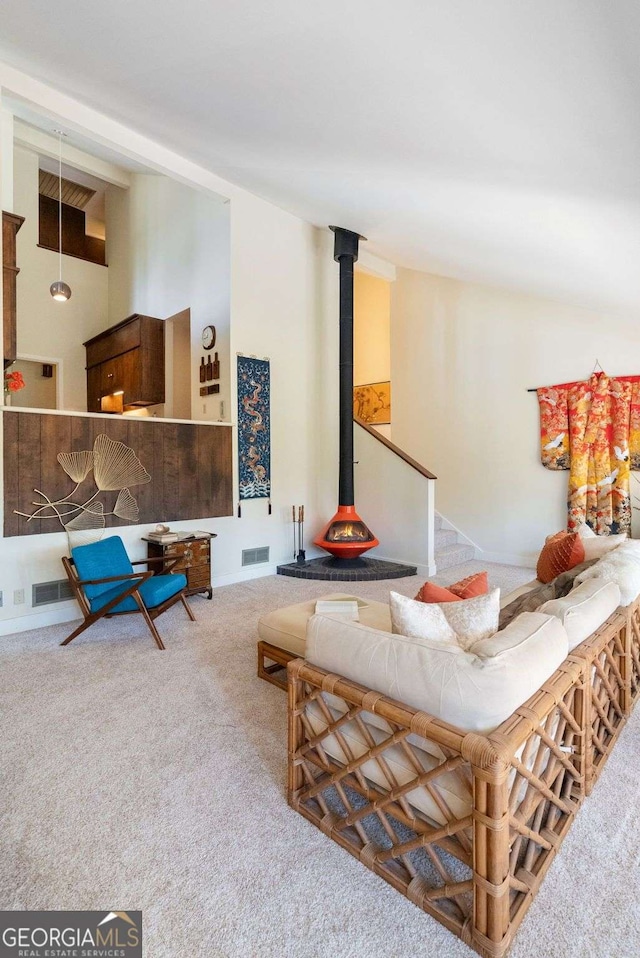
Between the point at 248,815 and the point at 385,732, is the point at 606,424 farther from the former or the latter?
the point at 248,815

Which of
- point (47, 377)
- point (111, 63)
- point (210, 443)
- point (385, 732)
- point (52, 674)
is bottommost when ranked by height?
Answer: point (52, 674)

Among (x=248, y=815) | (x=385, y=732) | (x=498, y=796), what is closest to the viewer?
(x=498, y=796)

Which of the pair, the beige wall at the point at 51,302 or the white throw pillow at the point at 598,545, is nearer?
the white throw pillow at the point at 598,545

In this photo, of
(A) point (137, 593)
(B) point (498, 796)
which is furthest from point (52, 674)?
(B) point (498, 796)

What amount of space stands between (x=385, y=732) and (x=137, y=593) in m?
2.23

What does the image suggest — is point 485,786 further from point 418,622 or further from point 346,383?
point 346,383

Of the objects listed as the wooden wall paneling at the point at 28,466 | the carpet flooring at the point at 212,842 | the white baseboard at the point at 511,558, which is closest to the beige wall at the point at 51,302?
the wooden wall paneling at the point at 28,466

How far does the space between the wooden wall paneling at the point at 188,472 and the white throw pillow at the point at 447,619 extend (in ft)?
11.1

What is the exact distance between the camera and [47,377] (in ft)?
22.5

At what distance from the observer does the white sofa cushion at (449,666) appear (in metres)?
1.17

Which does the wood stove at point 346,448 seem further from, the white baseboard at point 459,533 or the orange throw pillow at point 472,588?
the orange throw pillow at point 472,588

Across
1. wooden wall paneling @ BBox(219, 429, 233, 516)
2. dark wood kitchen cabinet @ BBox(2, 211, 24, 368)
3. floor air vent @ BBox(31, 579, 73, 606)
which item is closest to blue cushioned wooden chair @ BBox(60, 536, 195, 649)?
floor air vent @ BBox(31, 579, 73, 606)

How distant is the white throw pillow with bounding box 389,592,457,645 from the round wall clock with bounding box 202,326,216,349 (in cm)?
434

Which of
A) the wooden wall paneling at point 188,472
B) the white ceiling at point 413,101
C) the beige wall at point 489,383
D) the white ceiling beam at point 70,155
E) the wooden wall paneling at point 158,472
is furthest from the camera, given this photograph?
the white ceiling beam at point 70,155
